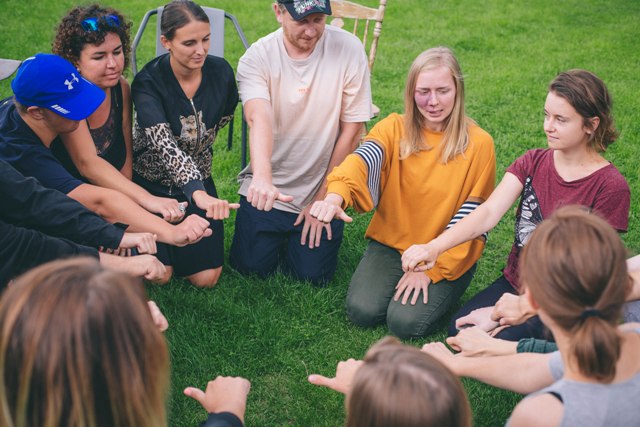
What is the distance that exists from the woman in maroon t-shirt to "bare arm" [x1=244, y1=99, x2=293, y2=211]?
0.83 metres

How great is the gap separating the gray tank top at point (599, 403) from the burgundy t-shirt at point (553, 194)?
4.66ft

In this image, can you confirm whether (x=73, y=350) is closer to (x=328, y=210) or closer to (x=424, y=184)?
(x=328, y=210)

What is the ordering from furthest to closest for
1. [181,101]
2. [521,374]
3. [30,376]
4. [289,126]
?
[289,126], [181,101], [521,374], [30,376]

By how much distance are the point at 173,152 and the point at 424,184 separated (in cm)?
142

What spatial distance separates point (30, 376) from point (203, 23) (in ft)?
8.69

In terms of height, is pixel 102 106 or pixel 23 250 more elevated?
pixel 102 106

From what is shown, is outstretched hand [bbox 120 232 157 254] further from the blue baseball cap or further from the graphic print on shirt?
the graphic print on shirt

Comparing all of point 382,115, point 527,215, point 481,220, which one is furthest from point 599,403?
point 382,115

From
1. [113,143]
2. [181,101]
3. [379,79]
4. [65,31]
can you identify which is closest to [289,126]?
[181,101]

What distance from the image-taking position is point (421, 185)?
3590 mm

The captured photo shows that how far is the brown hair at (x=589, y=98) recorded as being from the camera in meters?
3.08

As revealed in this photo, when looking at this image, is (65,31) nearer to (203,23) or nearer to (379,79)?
(203,23)

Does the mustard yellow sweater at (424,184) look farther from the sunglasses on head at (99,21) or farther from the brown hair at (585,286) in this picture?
the brown hair at (585,286)

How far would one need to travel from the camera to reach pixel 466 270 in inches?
145
